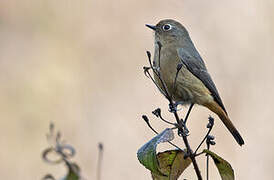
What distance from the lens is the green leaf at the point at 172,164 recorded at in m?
1.91

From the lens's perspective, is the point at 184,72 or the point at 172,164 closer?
the point at 172,164

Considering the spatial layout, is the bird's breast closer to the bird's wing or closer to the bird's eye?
the bird's wing

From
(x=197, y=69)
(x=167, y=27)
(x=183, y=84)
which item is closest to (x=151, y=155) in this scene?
(x=183, y=84)

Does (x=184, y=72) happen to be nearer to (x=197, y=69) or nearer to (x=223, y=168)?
(x=197, y=69)

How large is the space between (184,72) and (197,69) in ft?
0.44

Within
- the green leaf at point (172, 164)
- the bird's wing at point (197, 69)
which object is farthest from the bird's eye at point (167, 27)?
the green leaf at point (172, 164)

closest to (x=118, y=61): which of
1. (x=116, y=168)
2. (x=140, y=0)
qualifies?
(x=140, y=0)

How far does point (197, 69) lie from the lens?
3832 mm

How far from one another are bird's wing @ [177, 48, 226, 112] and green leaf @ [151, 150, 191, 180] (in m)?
1.84

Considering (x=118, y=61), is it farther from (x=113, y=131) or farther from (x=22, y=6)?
(x=22, y=6)

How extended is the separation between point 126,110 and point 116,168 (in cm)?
69

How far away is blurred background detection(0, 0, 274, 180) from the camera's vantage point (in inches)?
231

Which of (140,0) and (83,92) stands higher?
(140,0)

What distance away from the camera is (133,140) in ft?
→ 19.8
